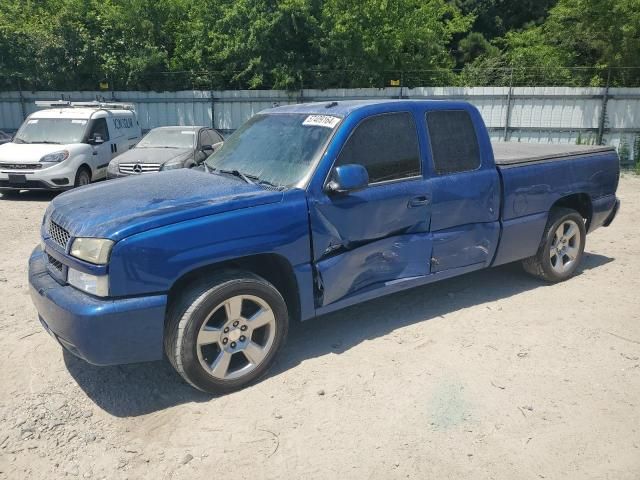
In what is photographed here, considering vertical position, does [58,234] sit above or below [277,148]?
below

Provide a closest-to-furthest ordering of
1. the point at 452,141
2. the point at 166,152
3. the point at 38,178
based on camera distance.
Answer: the point at 452,141
the point at 38,178
the point at 166,152

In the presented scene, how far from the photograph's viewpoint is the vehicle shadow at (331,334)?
359 centimetres

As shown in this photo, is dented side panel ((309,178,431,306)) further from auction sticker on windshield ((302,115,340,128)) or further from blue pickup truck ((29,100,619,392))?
auction sticker on windshield ((302,115,340,128))

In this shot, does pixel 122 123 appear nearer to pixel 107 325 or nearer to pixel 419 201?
pixel 419 201

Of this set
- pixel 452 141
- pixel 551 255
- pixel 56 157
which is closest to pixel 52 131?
pixel 56 157

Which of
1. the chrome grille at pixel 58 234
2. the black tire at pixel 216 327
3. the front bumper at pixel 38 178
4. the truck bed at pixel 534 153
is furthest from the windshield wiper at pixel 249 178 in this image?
the front bumper at pixel 38 178

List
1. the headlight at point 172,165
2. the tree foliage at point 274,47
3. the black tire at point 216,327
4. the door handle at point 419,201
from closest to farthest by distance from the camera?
the black tire at point 216,327
the door handle at point 419,201
the headlight at point 172,165
the tree foliage at point 274,47

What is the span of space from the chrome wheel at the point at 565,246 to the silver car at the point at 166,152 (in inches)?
248

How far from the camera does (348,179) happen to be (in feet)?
12.4

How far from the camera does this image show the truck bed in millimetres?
5157

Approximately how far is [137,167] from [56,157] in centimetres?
179

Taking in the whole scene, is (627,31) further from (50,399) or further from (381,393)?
(50,399)

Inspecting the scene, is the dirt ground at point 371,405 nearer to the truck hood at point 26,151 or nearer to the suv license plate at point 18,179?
the suv license plate at point 18,179

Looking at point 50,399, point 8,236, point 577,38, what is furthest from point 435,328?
point 577,38
